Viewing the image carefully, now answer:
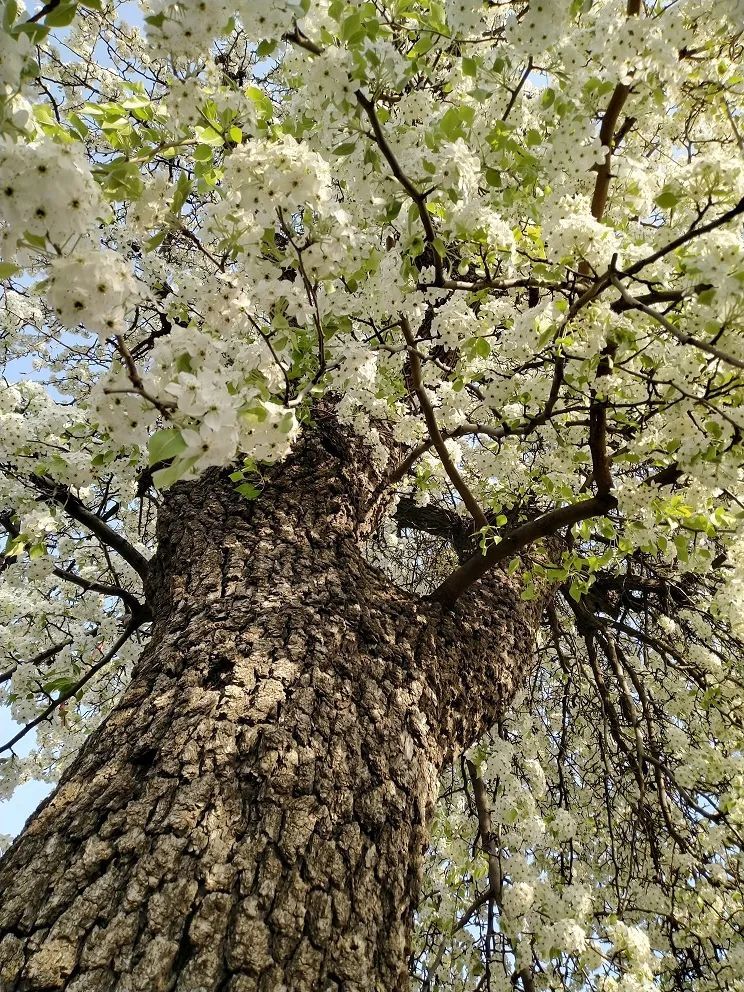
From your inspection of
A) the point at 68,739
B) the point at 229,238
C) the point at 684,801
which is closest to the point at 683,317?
the point at 229,238

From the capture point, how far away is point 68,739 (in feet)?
16.1

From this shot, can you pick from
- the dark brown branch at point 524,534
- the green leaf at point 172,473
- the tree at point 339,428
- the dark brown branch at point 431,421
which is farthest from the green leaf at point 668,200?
the green leaf at point 172,473

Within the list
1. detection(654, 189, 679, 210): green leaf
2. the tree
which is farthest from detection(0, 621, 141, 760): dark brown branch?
detection(654, 189, 679, 210): green leaf

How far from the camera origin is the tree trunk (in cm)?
127

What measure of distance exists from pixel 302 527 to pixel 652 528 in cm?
134

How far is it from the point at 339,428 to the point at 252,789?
2005 millimetres

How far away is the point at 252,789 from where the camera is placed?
5.05 ft

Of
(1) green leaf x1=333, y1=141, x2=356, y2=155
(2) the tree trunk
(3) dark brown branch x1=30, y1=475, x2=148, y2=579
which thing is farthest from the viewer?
(3) dark brown branch x1=30, y1=475, x2=148, y2=579

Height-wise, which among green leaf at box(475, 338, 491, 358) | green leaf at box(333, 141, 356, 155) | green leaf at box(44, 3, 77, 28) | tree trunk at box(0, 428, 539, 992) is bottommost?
tree trunk at box(0, 428, 539, 992)

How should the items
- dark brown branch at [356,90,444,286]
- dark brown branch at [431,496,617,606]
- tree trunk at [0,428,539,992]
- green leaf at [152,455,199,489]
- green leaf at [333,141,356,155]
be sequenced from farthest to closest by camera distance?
dark brown branch at [431,496,617,606] < green leaf at [333,141,356,155] < dark brown branch at [356,90,444,286] < tree trunk at [0,428,539,992] < green leaf at [152,455,199,489]

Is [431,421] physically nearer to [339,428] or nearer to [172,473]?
[339,428]

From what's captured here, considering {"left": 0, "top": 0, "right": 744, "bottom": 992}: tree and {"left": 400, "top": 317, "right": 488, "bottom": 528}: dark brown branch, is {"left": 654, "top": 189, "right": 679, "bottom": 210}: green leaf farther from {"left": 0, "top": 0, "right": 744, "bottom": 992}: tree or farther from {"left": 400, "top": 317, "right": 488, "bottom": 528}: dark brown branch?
{"left": 400, "top": 317, "right": 488, "bottom": 528}: dark brown branch

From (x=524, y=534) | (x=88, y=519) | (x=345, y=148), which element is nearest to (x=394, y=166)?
(x=345, y=148)

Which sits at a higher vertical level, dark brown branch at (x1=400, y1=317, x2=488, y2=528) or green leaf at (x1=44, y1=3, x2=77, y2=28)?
dark brown branch at (x1=400, y1=317, x2=488, y2=528)
